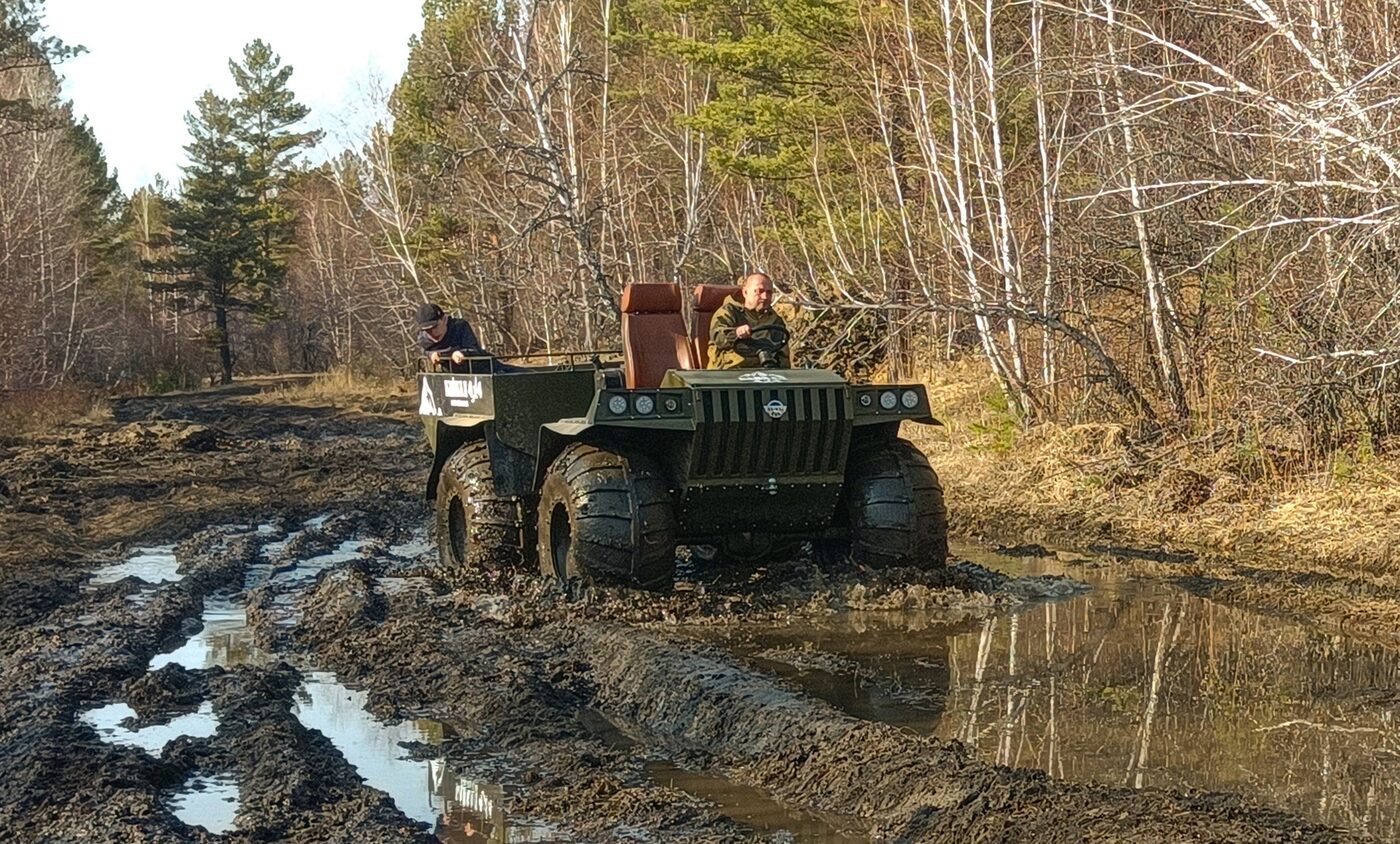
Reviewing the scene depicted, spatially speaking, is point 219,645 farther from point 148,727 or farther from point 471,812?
point 471,812

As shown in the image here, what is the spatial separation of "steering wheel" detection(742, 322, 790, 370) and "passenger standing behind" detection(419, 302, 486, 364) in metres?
3.01

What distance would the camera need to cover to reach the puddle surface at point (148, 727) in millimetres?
7145

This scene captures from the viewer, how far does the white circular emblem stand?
10078 mm

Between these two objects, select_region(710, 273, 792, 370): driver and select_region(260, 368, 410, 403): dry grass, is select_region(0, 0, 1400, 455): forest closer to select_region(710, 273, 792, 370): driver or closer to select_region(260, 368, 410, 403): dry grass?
select_region(710, 273, 792, 370): driver

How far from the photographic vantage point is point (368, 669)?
28.7ft

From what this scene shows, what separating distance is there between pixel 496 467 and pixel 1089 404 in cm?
698

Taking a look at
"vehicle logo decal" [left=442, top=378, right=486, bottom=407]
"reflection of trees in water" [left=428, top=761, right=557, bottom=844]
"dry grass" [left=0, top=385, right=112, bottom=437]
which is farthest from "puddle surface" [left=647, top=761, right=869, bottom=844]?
"dry grass" [left=0, top=385, right=112, bottom=437]

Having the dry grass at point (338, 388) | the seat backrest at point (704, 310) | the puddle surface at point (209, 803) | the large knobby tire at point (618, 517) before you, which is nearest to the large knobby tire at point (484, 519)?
the large knobby tire at point (618, 517)

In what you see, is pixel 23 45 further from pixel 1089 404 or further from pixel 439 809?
pixel 439 809

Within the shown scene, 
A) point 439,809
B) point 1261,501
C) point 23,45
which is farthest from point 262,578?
point 23,45

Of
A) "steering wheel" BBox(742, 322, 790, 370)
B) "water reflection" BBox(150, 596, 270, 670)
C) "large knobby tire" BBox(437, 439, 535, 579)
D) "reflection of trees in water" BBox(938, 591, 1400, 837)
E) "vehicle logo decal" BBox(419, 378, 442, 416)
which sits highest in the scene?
"steering wheel" BBox(742, 322, 790, 370)

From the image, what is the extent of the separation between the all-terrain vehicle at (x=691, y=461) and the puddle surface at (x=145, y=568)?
257 centimetres

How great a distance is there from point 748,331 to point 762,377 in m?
0.74

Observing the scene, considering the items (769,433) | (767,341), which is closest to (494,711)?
(769,433)
